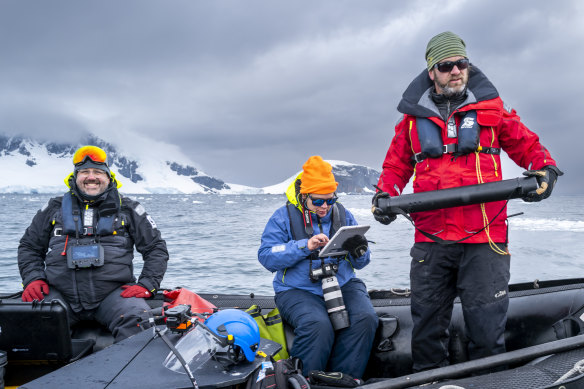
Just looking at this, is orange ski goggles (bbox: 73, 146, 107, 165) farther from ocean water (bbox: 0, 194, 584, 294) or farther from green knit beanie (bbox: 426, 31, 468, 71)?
ocean water (bbox: 0, 194, 584, 294)

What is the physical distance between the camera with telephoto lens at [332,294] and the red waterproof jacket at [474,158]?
645 millimetres

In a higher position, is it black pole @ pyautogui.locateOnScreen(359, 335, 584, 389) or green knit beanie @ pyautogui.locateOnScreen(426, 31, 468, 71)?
green knit beanie @ pyautogui.locateOnScreen(426, 31, 468, 71)

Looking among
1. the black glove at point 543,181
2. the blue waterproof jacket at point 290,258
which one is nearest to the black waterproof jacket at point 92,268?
the blue waterproof jacket at point 290,258

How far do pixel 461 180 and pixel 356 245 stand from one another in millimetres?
813

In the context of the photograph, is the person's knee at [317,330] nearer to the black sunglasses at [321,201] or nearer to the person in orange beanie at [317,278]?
the person in orange beanie at [317,278]

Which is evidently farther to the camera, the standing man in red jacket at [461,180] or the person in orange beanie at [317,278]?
the person in orange beanie at [317,278]

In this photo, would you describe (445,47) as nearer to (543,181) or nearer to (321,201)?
(543,181)

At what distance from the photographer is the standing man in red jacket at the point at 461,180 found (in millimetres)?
2287

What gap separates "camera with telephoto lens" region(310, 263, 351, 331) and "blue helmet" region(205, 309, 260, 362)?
951mm

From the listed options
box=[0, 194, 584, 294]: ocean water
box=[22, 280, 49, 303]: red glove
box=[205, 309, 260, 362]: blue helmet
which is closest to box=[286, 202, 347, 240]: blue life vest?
box=[205, 309, 260, 362]: blue helmet

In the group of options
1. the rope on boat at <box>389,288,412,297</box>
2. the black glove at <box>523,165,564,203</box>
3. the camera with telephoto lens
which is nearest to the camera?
the black glove at <box>523,165,564,203</box>

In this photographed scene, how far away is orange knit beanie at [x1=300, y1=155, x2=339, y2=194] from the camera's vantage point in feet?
9.65

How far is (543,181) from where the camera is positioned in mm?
2201

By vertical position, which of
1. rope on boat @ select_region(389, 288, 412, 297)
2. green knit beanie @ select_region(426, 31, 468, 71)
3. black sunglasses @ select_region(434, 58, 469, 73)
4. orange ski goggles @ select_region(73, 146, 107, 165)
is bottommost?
rope on boat @ select_region(389, 288, 412, 297)
